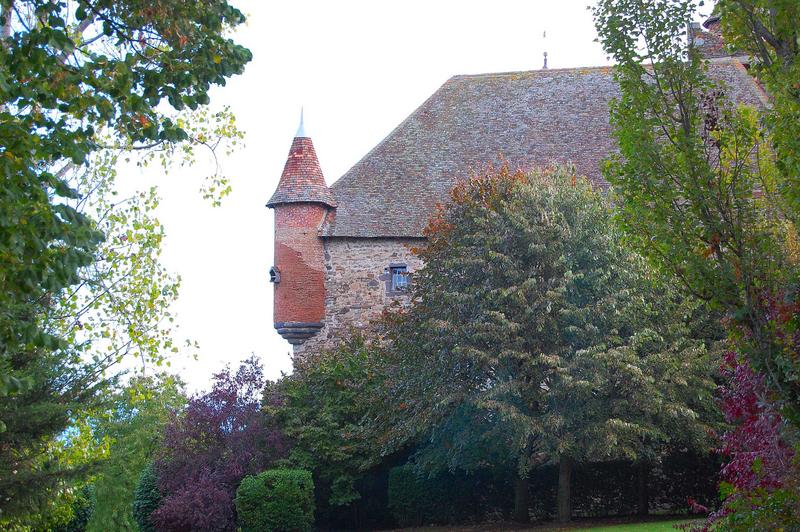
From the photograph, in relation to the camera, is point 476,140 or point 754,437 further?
point 476,140

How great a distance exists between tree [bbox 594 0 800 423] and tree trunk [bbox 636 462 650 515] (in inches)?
501

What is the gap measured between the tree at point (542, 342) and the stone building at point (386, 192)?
548cm

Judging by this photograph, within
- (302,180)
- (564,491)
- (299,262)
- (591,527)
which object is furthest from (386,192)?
(591,527)

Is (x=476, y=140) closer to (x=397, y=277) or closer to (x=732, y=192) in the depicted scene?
(x=397, y=277)

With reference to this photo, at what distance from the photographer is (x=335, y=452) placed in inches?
902

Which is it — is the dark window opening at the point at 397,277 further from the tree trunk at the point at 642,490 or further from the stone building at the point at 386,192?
the tree trunk at the point at 642,490

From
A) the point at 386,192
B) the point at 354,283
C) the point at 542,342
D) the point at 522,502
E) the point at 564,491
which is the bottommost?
the point at 522,502

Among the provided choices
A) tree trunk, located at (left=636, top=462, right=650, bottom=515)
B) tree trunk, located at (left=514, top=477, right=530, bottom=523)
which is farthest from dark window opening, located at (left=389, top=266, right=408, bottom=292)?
tree trunk, located at (left=636, top=462, right=650, bottom=515)

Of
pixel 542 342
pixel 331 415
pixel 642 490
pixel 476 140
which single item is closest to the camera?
pixel 542 342

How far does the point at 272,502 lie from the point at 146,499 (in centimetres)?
523

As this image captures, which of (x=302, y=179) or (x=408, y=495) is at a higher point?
(x=302, y=179)

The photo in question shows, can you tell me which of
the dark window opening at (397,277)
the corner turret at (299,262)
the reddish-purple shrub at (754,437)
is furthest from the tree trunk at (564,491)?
the reddish-purple shrub at (754,437)

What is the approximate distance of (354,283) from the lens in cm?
2770

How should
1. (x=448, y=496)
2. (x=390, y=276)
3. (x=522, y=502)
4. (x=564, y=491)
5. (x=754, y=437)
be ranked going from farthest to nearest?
(x=390, y=276) → (x=448, y=496) → (x=522, y=502) → (x=564, y=491) → (x=754, y=437)
